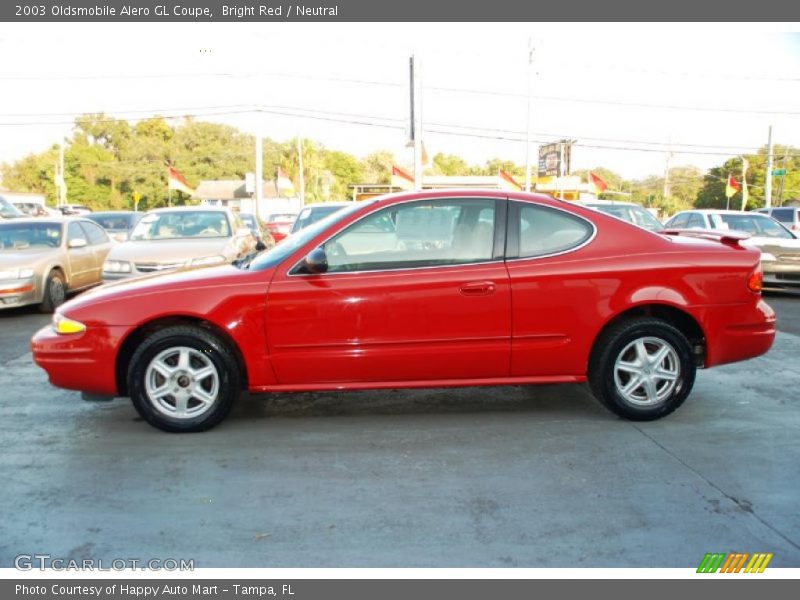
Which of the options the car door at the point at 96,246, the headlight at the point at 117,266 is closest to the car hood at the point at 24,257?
the car door at the point at 96,246

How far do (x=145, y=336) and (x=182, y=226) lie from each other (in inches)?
238

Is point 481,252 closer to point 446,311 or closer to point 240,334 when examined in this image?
point 446,311

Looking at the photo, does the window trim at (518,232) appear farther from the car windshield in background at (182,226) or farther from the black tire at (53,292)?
the black tire at (53,292)

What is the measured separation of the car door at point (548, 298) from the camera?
4684mm

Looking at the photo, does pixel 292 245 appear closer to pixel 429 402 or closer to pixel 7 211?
pixel 429 402

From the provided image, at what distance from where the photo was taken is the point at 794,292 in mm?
13062

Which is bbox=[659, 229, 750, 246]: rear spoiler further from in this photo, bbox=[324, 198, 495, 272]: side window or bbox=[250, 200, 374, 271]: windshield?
bbox=[250, 200, 374, 271]: windshield

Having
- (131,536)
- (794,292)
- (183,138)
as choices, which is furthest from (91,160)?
(131,536)

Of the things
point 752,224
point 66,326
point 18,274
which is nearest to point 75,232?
point 18,274

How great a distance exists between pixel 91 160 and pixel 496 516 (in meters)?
76.7

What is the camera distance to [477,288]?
4621 mm

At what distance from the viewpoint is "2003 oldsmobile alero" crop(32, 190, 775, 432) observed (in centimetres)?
460

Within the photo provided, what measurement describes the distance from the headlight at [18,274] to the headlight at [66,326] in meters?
5.72

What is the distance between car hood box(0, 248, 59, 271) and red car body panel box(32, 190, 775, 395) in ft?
19.1
